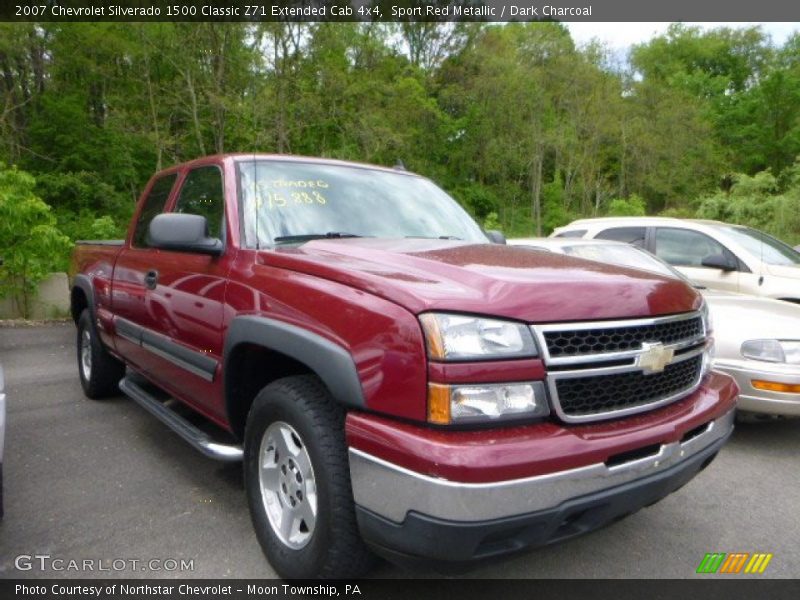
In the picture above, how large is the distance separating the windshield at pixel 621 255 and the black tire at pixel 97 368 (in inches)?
166

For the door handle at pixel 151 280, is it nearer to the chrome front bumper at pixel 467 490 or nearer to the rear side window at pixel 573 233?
the chrome front bumper at pixel 467 490

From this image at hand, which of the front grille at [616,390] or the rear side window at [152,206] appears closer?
the front grille at [616,390]

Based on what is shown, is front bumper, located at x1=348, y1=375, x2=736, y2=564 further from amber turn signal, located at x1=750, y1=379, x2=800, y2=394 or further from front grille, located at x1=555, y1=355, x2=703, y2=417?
amber turn signal, located at x1=750, y1=379, x2=800, y2=394

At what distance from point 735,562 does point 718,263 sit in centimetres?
443

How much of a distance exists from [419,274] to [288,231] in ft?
3.30

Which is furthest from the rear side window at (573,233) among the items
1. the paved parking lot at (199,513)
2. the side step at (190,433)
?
the side step at (190,433)

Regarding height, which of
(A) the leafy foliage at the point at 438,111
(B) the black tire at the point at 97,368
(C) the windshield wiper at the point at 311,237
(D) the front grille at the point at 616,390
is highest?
(A) the leafy foliage at the point at 438,111

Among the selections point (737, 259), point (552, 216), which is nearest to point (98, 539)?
point (737, 259)

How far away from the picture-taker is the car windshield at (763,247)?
6.55m

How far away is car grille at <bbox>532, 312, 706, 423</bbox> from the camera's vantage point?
6.23ft

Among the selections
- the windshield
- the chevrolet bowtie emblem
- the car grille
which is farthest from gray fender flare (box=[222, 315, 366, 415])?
the windshield

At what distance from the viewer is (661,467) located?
2.07 m

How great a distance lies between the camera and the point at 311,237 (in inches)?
111

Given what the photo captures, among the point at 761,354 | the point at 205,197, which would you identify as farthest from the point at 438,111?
the point at 205,197
